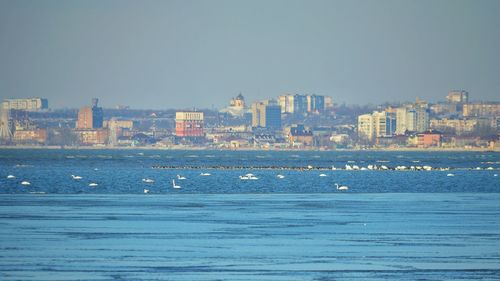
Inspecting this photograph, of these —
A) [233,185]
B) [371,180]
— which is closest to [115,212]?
[233,185]

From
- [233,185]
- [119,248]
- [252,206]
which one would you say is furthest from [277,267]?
[233,185]

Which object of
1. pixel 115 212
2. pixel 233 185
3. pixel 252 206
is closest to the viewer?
pixel 115 212

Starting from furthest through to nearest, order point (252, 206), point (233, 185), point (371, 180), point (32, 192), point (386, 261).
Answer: point (371, 180) → point (233, 185) → point (32, 192) → point (252, 206) → point (386, 261)

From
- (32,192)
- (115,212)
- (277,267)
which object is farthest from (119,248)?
(32,192)

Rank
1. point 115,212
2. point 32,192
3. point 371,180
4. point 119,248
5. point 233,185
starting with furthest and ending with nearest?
point 371,180, point 233,185, point 32,192, point 115,212, point 119,248

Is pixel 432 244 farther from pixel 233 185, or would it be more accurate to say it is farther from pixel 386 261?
pixel 233 185

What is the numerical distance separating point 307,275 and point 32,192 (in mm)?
41240

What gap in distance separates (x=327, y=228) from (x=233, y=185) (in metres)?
A: 38.1

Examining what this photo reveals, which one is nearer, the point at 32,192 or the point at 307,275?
the point at 307,275

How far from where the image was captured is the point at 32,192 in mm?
70938

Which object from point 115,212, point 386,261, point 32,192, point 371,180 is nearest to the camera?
point 386,261

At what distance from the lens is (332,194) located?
72.1 m

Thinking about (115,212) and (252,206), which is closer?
(115,212)

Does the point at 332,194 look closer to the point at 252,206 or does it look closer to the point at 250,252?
the point at 252,206
